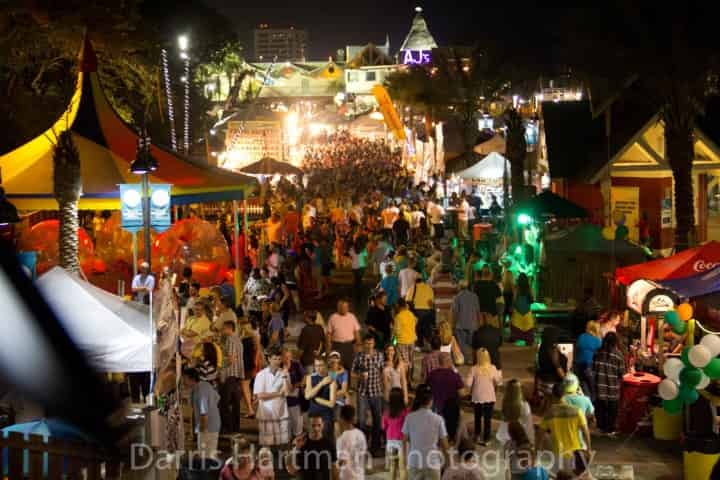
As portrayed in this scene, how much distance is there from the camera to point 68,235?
51.1 feet

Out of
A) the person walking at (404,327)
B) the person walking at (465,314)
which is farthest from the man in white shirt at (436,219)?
the person walking at (404,327)

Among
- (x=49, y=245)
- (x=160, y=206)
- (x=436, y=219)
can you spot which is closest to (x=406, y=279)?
(x=160, y=206)

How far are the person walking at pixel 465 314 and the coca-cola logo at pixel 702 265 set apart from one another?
3012mm

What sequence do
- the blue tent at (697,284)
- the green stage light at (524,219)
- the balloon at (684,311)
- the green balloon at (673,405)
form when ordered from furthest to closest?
the green stage light at (524,219) → the blue tent at (697,284) → the balloon at (684,311) → the green balloon at (673,405)

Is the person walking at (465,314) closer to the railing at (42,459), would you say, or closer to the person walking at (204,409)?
the person walking at (204,409)

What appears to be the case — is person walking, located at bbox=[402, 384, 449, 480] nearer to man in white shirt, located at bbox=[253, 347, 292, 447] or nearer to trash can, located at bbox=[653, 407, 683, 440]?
man in white shirt, located at bbox=[253, 347, 292, 447]

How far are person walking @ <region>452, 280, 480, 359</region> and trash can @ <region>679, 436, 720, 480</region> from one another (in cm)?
481

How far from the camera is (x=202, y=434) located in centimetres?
1045

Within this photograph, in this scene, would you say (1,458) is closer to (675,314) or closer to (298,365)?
(298,365)

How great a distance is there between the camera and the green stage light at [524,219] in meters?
20.7

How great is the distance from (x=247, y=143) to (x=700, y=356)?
23248 mm

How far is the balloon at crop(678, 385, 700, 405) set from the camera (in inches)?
386

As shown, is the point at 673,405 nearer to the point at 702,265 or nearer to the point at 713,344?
the point at 713,344

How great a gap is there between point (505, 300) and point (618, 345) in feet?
16.9
